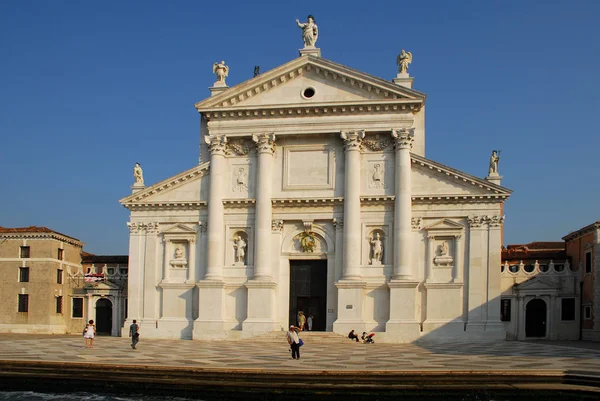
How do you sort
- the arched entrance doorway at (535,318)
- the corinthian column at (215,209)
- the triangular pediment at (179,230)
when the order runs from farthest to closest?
the arched entrance doorway at (535,318) < the triangular pediment at (179,230) < the corinthian column at (215,209)

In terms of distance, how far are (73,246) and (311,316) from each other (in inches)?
861

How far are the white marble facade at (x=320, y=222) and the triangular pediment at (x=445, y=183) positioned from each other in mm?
67

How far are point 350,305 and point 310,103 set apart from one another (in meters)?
12.3

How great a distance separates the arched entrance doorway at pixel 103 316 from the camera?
53188mm

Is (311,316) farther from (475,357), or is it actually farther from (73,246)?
(73,246)

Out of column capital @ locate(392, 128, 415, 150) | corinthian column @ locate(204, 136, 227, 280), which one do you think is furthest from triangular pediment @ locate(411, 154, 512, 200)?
corinthian column @ locate(204, 136, 227, 280)

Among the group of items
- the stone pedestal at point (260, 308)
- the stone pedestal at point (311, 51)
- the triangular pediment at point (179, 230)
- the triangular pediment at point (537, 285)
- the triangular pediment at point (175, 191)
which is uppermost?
the stone pedestal at point (311, 51)

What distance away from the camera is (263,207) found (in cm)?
4512

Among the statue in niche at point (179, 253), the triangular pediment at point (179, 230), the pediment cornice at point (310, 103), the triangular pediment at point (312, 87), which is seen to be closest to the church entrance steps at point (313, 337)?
the statue in niche at point (179, 253)

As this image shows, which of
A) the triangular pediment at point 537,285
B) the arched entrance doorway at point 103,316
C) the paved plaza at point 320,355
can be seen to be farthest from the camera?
the arched entrance doorway at point 103,316

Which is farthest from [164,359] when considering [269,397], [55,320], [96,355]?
[55,320]

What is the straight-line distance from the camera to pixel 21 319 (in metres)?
52.7

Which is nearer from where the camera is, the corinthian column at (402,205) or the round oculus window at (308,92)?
the corinthian column at (402,205)

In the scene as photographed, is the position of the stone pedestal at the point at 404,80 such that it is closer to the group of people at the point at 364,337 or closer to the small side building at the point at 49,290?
the group of people at the point at 364,337
